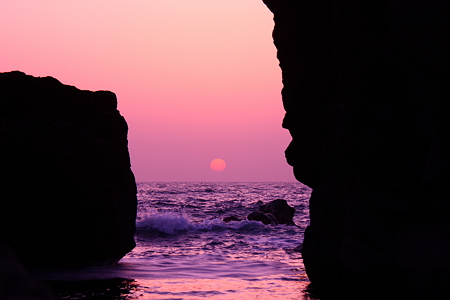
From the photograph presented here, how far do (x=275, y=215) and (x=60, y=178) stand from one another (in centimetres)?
1864

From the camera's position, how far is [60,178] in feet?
32.6

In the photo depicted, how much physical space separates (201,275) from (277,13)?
573cm

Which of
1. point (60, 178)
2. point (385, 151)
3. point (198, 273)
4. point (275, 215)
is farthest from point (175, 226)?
point (385, 151)

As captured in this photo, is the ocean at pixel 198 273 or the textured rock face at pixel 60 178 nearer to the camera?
the ocean at pixel 198 273

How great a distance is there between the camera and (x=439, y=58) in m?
6.02

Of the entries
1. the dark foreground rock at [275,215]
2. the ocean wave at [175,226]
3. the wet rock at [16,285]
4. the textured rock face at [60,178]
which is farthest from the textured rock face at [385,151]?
the dark foreground rock at [275,215]

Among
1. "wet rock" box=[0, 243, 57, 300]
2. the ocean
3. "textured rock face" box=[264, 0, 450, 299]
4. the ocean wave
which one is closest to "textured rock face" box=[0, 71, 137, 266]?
the ocean

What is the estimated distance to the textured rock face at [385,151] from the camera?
6.20 metres

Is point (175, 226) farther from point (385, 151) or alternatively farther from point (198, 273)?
point (385, 151)

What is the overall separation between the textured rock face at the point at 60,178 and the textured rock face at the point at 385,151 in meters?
4.87

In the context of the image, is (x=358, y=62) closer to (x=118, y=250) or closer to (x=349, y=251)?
(x=349, y=251)

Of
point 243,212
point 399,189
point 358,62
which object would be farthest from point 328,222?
point 243,212

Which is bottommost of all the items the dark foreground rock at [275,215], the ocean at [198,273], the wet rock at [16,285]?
the dark foreground rock at [275,215]

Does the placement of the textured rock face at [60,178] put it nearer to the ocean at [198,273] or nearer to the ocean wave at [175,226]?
the ocean at [198,273]
